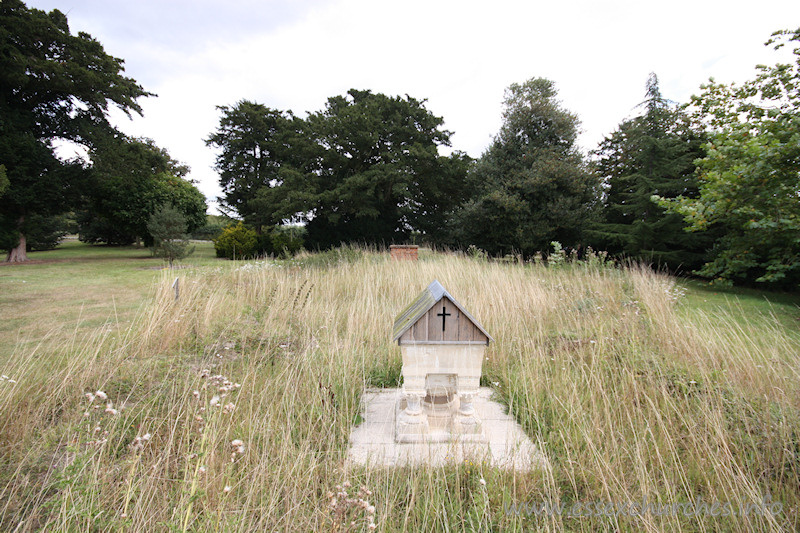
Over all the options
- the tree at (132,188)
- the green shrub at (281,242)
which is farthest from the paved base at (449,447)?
the green shrub at (281,242)

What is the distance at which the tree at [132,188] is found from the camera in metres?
12.9

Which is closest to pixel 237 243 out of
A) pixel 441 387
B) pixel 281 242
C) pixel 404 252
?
pixel 281 242

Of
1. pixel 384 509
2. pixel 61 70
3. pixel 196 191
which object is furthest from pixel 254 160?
pixel 384 509

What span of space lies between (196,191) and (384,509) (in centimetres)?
2385

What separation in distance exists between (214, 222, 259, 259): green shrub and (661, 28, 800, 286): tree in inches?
623

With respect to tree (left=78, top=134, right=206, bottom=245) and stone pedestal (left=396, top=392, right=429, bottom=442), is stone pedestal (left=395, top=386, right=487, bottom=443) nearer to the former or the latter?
stone pedestal (left=396, top=392, right=429, bottom=442)

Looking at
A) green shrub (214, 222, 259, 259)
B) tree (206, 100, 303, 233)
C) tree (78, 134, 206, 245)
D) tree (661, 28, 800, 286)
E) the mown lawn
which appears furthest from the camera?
tree (206, 100, 303, 233)

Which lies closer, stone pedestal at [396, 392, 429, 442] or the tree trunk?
stone pedestal at [396, 392, 429, 442]

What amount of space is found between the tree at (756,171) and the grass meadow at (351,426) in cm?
257

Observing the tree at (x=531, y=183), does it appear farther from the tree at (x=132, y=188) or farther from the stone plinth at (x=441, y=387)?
the tree at (x=132, y=188)

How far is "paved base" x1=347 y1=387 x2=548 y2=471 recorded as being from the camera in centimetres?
176

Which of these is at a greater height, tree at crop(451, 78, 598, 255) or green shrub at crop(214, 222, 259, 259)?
tree at crop(451, 78, 598, 255)

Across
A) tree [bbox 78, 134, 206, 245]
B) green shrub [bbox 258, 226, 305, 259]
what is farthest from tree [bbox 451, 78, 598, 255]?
tree [bbox 78, 134, 206, 245]

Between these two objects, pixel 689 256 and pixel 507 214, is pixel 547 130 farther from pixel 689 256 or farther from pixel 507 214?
pixel 689 256
